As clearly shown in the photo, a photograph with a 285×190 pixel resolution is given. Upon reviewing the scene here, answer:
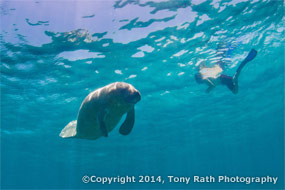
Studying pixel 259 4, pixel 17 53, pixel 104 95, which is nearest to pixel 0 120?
pixel 17 53

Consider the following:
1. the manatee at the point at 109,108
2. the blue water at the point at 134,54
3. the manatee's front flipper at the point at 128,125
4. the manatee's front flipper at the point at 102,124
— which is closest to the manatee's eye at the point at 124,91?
the manatee at the point at 109,108

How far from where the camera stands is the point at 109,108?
5.59 meters

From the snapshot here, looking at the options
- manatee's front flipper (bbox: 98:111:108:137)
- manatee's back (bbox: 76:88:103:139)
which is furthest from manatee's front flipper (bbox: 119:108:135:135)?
manatee's back (bbox: 76:88:103:139)

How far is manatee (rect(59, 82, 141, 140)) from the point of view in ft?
17.0

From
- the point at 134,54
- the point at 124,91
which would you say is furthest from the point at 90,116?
the point at 134,54

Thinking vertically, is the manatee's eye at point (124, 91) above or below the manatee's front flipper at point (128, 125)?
above

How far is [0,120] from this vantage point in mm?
23609

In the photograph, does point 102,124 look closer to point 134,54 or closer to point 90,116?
point 90,116

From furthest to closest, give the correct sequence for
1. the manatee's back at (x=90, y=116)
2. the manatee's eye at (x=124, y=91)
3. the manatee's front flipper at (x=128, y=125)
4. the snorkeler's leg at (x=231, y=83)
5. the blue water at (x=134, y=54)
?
the blue water at (x=134, y=54), the snorkeler's leg at (x=231, y=83), the manatee's back at (x=90, y=116), the manatee's front flipper at (x=128, y=125), the manatee's eye at (x=124, y=91)

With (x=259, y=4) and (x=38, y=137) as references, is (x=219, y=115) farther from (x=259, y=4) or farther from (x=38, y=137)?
(x=38, y=137)

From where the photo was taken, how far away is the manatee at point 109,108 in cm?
518

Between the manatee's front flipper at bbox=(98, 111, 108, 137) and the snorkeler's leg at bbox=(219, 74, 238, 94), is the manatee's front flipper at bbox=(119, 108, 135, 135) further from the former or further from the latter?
the snorkeler's leg at bbox=(219, 74, 238, 94)

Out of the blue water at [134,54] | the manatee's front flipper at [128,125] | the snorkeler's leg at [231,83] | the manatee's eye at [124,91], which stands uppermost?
the blue water at [134,54]

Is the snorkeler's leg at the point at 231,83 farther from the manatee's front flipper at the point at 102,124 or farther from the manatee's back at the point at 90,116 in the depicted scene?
the manatee's front flipper at the point at 102,124
